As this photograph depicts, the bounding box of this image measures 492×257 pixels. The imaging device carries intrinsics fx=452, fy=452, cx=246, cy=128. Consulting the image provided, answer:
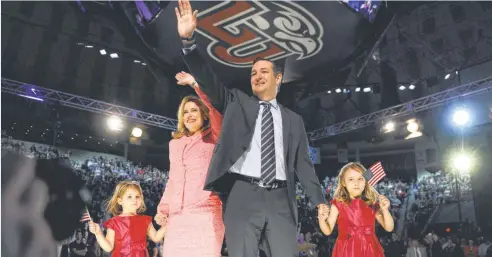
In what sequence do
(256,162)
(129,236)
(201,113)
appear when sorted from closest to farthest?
(256,162) → (201,113) → (129,236)

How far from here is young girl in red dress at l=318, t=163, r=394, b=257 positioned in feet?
13.9

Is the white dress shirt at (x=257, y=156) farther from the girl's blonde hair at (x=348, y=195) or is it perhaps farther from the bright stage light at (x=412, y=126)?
the bright stage light at (x=412, y=126)

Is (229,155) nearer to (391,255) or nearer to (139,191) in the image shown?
(139,191)

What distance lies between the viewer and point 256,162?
2.72m

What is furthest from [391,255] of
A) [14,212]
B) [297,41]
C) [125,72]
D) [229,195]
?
[125,72]

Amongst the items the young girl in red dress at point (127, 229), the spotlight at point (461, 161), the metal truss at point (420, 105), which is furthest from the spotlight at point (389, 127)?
the young girl in red dress at point (127, 229)

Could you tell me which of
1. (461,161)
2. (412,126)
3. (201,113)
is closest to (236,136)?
(201,113)

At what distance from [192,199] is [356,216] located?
1837 mm

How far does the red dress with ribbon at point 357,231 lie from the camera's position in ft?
13.9

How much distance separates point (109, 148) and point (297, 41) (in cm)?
860

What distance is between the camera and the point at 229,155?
2664 mm

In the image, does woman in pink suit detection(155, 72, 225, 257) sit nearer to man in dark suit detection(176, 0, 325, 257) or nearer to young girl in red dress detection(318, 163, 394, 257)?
man in dark suit detection(176, 0, 325, 257)

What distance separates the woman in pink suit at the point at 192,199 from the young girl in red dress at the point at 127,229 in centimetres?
89

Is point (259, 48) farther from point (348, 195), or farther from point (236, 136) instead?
point (236, 136)
